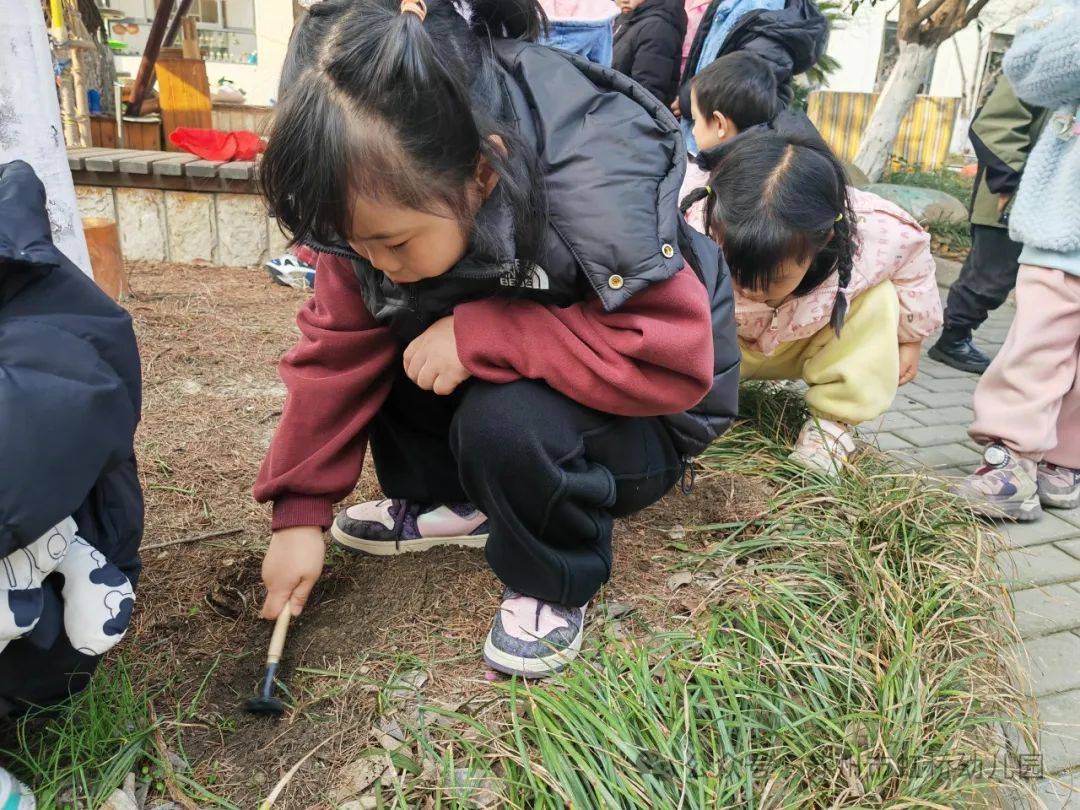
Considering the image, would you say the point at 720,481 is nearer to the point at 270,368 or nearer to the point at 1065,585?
the point at 1065,585

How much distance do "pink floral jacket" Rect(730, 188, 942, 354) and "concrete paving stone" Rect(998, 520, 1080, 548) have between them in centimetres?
62

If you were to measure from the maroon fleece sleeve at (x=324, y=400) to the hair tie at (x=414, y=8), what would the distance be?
0.53 m

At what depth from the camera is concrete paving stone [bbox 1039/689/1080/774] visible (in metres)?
1.63

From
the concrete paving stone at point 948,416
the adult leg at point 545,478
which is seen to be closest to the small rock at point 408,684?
the adult leg at point 545,478

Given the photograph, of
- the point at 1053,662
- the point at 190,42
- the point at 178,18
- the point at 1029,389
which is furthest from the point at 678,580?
the point at 190,42

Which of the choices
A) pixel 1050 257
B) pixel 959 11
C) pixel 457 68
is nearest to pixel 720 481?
pixel 1050 257

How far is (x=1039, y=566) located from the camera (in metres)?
2.34

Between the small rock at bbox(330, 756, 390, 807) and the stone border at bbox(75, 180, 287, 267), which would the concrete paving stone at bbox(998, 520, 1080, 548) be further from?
the stone border at bbox(75, 180, 287, 267)

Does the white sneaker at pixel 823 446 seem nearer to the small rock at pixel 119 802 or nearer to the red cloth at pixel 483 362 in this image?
the red cloth at pixel 483 362

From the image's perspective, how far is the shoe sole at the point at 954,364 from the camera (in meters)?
4.14

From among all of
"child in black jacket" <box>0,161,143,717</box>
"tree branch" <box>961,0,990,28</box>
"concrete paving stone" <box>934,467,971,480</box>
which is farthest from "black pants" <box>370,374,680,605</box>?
"tree branch" <box>961,0,990,28</box>

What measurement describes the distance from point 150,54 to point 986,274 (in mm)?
5068

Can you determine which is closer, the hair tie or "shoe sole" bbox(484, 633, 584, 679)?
the hair tie

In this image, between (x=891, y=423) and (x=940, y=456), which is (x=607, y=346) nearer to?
(x=940, y=456)
